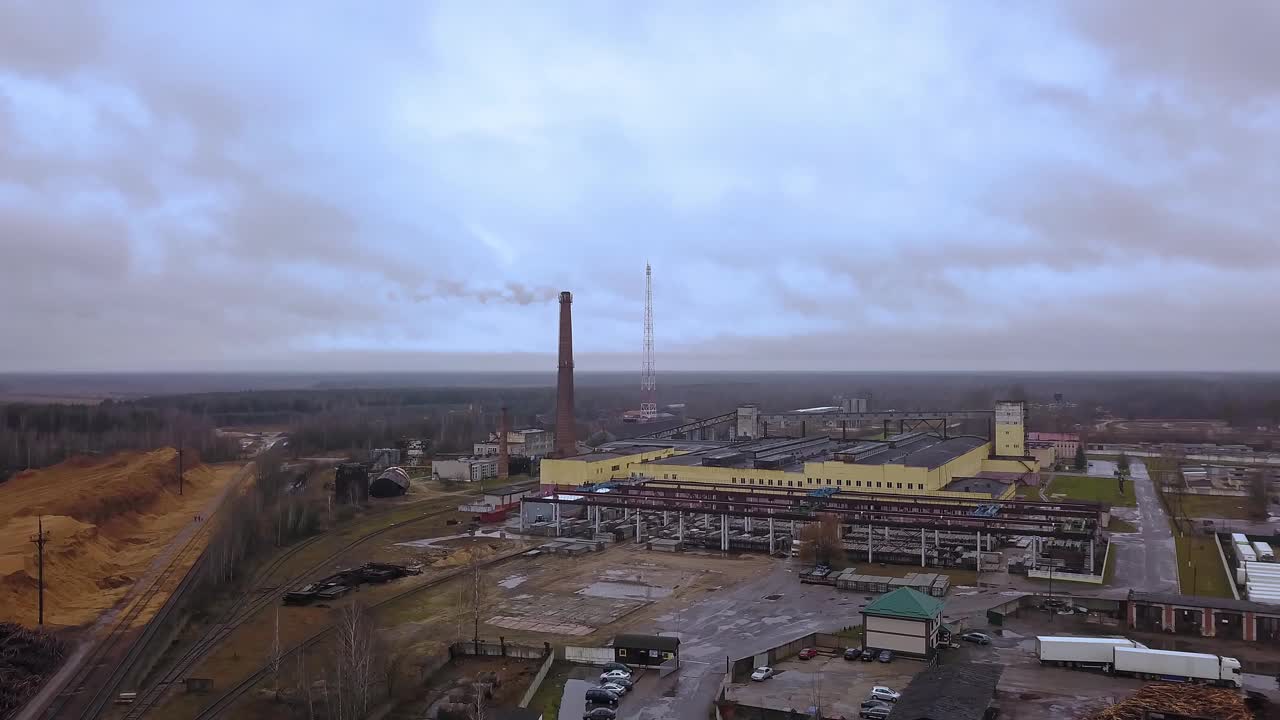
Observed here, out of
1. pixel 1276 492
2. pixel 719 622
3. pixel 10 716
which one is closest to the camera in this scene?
pixel 10 716

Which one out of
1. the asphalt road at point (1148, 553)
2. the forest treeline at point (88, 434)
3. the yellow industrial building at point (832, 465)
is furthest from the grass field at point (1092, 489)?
the forest treeline at point (88, 434)

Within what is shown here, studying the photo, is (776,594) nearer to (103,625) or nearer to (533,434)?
(103,625)

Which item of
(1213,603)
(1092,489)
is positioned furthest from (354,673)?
(1092,489)

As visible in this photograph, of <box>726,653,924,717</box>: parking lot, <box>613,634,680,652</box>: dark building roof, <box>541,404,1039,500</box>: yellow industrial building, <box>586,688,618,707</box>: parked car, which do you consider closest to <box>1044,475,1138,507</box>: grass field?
<box>541,404,1039,500</box>: yellow industrial building

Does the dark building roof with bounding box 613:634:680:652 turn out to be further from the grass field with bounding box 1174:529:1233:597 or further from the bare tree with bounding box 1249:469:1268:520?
the bare tree with bounding box 1249:469:1268:520

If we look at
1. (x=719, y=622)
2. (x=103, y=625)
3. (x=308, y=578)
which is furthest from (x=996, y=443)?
(x=103, y=625)

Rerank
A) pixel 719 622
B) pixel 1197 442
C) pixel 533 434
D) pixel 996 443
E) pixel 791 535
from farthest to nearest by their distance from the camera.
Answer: pixel 1197 442, pixel 533 434, pixel 996 443, pixel 791 535, pixel 719 622
